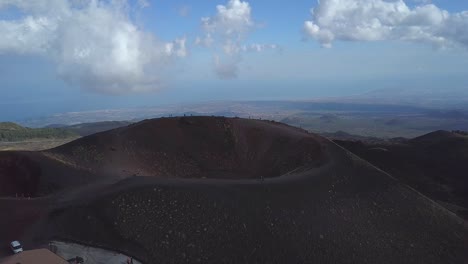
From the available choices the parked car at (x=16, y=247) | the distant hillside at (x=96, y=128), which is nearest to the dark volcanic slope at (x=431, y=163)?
the parked car at (x=16, y=247)

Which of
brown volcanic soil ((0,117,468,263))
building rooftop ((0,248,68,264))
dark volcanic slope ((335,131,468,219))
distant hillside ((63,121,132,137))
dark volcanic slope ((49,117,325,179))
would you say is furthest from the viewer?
distant hillside ((63,121,132,137))

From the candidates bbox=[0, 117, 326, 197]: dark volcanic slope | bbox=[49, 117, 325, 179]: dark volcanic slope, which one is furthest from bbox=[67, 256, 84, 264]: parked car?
bbox=[49, 117, 325, 179]: dark volcanic slope

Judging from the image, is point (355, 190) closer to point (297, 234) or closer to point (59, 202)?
point (297, 234)

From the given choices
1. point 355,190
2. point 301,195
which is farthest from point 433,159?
point 301,195

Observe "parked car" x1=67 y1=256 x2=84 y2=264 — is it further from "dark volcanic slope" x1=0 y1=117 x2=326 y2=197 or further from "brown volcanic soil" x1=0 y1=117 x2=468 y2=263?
"dark volcanic slope" x1=0 y1=117 x2=326 y2=197

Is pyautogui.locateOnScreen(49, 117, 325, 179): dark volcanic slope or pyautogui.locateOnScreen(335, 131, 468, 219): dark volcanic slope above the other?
pyautogui.locateOnScreen(49, 117, 325, 179): dark volcanic slope

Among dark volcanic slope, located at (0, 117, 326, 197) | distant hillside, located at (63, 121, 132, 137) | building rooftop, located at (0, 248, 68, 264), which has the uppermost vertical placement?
dark volcanic slope, located at (0, 117, 326, 197)
